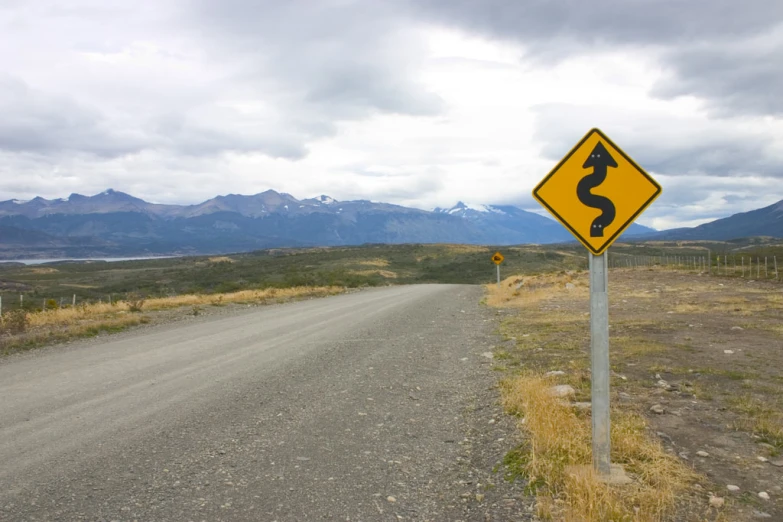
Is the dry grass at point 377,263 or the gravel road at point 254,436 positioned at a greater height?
the dry grass at point 377,263

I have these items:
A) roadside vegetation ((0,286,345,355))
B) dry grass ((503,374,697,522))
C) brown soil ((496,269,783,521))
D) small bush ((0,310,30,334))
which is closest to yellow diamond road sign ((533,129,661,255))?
dry grass ((503,374,697,522))

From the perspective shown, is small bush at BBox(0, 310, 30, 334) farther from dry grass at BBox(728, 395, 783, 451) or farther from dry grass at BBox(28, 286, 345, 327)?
dry grass at BBox(728, 395, 783, 451)

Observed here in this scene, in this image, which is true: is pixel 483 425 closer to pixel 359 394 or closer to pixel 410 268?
pixel 359 394

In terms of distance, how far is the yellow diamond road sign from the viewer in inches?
169

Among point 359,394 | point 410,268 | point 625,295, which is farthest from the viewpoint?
point 410,268

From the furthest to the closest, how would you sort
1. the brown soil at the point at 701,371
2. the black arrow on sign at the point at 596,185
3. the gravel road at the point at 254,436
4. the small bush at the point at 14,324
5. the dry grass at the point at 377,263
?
the dry grass at the point at 377,263 < the small bush at the point at 14,324 < the brown soil at the point at 701,371 < the black arrow on sign at the point at 596,185 < the gravel road at the point at 254,436

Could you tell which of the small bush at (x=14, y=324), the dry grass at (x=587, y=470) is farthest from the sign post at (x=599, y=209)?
the small bush at (x=14, y=324)

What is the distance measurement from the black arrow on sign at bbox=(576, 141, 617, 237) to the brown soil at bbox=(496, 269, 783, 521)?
7.02 feet

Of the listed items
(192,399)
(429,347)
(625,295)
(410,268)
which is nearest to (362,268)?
(410,268)

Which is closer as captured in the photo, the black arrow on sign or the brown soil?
the black arrow on sign

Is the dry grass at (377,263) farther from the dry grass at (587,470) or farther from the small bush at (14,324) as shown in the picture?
the dry grass at (587,470)

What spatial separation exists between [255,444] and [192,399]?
2232 mm

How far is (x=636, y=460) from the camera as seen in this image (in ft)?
15.4

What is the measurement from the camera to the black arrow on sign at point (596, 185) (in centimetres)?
435
